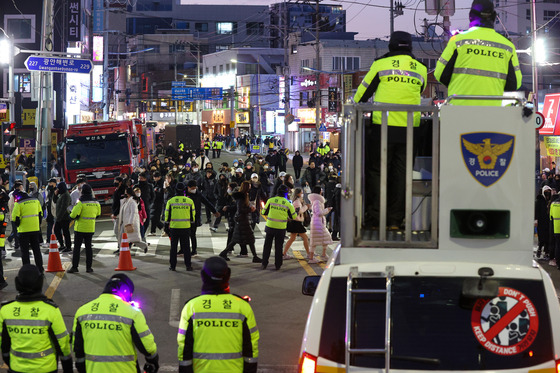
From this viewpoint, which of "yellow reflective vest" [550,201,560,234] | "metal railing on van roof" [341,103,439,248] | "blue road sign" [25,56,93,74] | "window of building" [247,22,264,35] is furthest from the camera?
"window of building" [247,22,264,35]

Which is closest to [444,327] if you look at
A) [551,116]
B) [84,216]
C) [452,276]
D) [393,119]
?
[452,276]

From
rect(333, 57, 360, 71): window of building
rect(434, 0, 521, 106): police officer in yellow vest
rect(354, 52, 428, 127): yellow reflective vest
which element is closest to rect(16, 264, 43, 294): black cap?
rect(354, 52, 428, 127): yellow reflective vest

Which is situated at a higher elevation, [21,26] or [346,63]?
[21,26]

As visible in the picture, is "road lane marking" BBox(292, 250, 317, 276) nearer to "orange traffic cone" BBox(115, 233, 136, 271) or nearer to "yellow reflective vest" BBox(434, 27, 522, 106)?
"orange traffic cone" BBox(115, 233, 136, 271)

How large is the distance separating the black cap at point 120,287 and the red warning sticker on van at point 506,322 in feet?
8.73

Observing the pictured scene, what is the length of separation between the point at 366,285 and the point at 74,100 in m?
58.8

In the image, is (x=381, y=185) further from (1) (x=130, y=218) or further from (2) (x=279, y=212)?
(1) (x=130, y=218)

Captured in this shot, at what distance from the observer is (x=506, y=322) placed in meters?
5.41

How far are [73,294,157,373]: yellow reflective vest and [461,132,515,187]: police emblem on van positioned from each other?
8.78ft

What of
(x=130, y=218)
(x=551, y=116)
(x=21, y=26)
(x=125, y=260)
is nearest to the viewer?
(x=125, y=260)

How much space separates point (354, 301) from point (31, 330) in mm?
2806

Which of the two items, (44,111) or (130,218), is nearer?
(130,218)

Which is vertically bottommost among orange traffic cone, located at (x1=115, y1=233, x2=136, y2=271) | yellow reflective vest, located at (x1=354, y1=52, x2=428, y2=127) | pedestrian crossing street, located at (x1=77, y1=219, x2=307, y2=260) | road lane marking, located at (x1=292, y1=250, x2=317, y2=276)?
road lane marking, located at (x1=292, y1=250, x2=317, y2=276)

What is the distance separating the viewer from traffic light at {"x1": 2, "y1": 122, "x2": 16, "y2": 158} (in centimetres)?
2956
